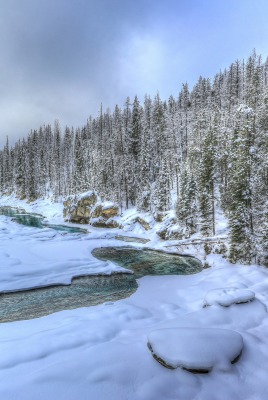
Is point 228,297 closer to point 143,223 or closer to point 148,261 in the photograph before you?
point 148,261

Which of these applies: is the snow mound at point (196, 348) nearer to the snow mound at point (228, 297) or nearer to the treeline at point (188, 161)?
the snow mound at point (228, 297)

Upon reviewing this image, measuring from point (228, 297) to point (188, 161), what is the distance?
40026 mm

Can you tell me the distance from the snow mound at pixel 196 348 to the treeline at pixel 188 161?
15.5m

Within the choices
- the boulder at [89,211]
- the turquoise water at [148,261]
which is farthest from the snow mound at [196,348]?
the boulder at [89,211]

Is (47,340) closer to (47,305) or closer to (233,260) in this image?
(47,305)

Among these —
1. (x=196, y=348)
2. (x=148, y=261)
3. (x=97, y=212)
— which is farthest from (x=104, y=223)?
(x=196, y=348)

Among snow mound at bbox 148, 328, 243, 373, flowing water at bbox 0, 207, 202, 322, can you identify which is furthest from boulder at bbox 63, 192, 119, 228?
snow mound at bbox 148, 328, 243, 373

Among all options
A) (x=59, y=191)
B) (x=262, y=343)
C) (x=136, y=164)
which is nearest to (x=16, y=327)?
(x=262, y=343)

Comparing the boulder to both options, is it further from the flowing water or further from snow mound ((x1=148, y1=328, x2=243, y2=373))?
snow mound ((x1=148, y1=328, x2=243, y2=373))

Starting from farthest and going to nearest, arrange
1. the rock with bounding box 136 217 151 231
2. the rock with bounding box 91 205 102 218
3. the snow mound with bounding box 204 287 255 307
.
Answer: the rock with bounding box 91 205 102 218 → the rock with bounding box 136 217 151 231 → the snow mound with bounding box 204 287 255 307

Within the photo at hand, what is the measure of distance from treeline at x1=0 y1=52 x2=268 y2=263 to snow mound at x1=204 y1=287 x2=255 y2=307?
10.6 m

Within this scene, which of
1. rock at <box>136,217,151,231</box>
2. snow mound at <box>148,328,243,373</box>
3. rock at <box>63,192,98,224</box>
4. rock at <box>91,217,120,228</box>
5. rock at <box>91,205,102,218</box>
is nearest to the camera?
snow mound at <box>148,328,243,373</box>

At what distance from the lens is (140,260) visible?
23656mm

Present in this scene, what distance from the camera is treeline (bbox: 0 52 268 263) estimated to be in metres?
21.7
